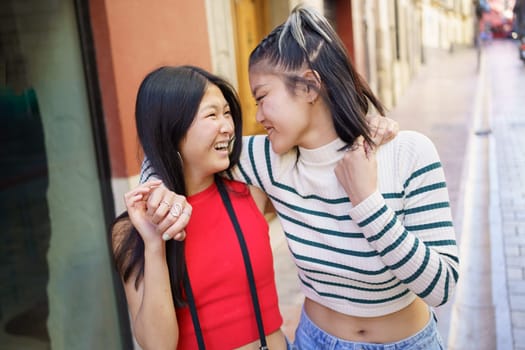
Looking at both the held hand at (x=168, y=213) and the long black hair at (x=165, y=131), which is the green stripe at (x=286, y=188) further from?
the held hand at (x=168, y=213)

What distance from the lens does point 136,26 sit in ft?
11.0

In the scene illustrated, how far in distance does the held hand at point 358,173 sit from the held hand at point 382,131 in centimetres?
4

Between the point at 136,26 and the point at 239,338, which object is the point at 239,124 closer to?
the point at 239,338

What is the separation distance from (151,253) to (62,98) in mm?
1979

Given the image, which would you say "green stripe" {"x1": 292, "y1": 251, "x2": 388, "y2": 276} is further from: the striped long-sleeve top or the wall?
the wall

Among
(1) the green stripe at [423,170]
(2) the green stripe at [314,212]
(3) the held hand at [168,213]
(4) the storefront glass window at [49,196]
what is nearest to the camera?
(3) the held hand at [168,213]

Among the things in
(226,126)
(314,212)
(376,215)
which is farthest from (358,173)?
(226,126)

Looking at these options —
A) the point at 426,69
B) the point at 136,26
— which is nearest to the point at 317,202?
the point at 136,26

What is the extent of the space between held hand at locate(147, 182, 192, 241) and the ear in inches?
18.8

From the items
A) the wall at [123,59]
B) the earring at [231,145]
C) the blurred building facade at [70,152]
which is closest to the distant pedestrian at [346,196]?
the earring at [231,145]

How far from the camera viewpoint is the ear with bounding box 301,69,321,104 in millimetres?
1528

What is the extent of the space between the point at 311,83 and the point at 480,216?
5.87 meters

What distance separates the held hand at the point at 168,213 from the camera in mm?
1352

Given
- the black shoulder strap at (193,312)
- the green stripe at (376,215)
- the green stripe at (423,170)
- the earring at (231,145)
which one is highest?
the earring at (231,145)
